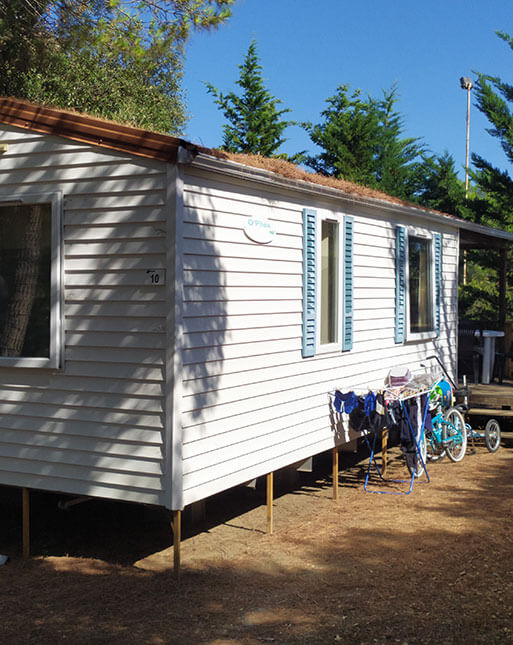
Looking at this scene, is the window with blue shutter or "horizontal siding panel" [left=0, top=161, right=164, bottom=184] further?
the window with blue shutter

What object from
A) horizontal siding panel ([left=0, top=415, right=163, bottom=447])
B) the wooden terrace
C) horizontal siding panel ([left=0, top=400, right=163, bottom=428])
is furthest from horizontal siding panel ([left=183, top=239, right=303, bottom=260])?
the wooden terrace

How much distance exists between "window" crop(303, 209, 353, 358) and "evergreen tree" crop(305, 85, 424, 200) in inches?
631

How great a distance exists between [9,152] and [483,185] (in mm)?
14218

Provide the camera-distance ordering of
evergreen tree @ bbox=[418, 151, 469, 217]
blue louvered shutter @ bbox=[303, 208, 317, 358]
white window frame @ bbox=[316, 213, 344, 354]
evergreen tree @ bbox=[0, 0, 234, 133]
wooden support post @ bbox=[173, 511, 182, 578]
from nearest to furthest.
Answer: wooden support post @ bbox=[173, 511, 182, 578] → blue louvered shutter @ bbox=[303, 208, 317, 358] → white window frame @ bbox=[316, 213, 344, 354] → evergreen tree @ bbox=[0, 0, 234, 133] → evergreen tree @ bbox=[418, 151, 469, 217]

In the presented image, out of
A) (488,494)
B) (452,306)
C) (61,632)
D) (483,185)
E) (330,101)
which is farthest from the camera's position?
(330,101)

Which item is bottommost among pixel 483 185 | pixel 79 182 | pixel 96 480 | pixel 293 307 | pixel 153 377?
pixel 96 480

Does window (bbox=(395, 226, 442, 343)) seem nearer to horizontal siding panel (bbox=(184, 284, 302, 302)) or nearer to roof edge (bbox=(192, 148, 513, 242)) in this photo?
roof edge (bbox=(192, 148, 513, 242))

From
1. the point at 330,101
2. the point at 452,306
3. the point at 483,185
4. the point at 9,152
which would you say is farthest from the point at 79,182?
the point at 330,101

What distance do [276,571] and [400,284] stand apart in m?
4.35

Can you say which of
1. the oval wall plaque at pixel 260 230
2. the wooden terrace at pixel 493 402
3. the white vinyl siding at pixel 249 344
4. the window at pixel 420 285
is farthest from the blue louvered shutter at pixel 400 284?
the oval wall plaque at pixel 260 230

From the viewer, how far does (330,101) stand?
24.7 meters

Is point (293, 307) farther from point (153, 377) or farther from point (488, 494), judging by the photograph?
point (488, 494)

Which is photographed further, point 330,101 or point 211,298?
point 330,101

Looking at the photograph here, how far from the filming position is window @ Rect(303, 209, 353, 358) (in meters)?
6.99
